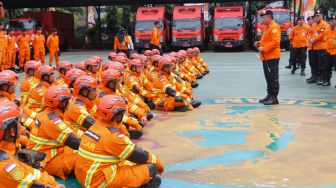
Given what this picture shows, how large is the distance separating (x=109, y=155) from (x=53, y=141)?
973 millimetres

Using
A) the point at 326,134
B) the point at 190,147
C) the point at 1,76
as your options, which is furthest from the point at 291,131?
the point at 1,76

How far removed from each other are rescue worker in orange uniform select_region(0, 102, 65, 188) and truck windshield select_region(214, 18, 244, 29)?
2479 centimetres

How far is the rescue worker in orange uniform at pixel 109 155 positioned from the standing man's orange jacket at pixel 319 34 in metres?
8.71

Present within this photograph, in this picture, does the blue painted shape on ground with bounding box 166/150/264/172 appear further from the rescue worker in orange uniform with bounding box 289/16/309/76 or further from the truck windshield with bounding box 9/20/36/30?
the truck windshield with bounding box 9/20/36/30

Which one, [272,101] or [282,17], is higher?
[282,17]

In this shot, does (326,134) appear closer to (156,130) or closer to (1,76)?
(156,130)

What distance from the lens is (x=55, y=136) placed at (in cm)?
486

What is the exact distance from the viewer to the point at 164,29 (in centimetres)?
2919

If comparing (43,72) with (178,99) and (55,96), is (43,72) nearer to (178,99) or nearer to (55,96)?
(55,96)

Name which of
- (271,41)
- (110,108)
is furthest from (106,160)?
(271,41)

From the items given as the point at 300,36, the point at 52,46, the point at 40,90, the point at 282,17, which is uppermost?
the point at 282,17

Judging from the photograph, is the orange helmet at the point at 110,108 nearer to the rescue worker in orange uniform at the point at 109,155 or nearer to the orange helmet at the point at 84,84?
the rescue worker in orange uniform at the point at 109,155

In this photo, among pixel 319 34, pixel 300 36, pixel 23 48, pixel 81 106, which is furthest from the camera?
pixel 23 48

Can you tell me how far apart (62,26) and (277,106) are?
87.4ft
